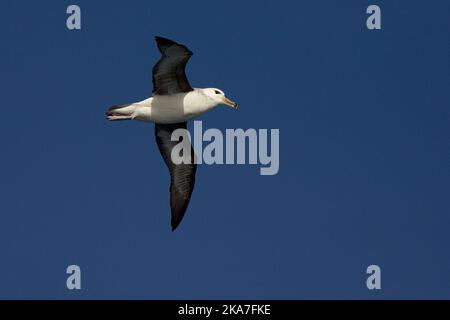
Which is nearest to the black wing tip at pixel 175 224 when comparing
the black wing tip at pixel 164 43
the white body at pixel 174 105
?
the white body at pixel 174 105

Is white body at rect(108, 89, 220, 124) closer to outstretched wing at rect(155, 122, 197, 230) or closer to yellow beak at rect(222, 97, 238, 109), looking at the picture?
yellow beak at rect(222, 97, 238, 109)

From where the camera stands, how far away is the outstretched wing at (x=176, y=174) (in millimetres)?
29289

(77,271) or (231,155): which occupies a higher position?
(231,155)

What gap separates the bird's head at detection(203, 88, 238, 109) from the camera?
27297 mm

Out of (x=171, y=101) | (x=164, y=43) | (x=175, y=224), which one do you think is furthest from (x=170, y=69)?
(x=175, y=224)

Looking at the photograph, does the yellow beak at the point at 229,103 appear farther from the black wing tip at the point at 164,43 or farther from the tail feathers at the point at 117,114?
the tail feathers at the point at 117,114

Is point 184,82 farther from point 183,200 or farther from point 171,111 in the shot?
point 183,200

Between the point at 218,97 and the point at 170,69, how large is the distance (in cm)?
139

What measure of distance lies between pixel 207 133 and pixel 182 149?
1.20m

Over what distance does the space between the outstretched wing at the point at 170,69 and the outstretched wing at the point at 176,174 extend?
212 cm

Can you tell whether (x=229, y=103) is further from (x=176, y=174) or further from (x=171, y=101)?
(x=176, y=174)

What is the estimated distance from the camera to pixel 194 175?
29.7 meters

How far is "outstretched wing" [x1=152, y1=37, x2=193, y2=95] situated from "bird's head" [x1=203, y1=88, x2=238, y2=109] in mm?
440
